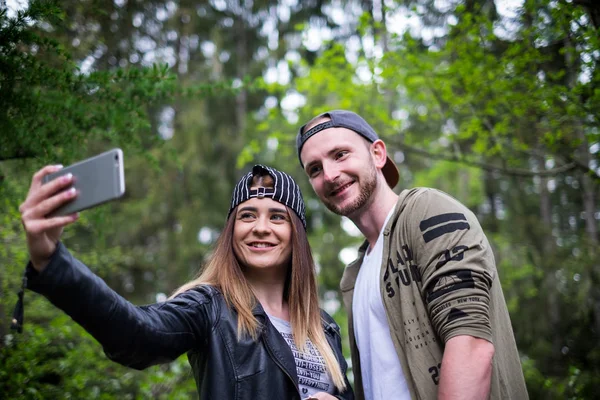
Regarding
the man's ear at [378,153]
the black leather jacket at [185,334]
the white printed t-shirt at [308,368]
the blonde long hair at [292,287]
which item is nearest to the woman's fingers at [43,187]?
the black leather jacket at [185,334]

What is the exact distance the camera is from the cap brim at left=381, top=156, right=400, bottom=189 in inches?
128

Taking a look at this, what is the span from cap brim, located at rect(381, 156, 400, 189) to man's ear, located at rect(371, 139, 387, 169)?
200 mm

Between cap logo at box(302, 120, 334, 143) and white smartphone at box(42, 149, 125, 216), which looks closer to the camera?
white smartphone at box(42, 149, 125, 216)

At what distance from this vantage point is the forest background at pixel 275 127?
3.51 metres

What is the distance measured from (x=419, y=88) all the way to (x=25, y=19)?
5891mm

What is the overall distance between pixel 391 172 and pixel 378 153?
1.01 ft

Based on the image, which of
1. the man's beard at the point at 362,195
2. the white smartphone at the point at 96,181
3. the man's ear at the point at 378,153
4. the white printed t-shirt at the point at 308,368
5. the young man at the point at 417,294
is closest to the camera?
the white smartphone at the point at 96,181

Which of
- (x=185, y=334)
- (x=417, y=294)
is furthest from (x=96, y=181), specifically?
(x=417, y=294)

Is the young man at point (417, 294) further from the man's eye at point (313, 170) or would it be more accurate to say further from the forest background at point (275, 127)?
the forest background at point (275, 127)

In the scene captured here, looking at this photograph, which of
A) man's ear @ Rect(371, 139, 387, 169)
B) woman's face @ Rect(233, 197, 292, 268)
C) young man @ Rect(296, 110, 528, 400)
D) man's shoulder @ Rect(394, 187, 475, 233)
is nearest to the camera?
young man @ Rect(296, 110, 528, 400)

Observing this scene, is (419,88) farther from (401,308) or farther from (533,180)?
(533,180)

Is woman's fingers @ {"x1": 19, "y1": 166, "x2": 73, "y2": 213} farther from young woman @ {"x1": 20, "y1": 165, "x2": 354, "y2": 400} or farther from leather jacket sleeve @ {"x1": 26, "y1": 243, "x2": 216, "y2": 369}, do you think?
leather jacket sleeve @ {"x1": 26, "y1": 243, "x2": 216, "y2": 369}

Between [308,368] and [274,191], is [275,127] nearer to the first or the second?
[274,191]

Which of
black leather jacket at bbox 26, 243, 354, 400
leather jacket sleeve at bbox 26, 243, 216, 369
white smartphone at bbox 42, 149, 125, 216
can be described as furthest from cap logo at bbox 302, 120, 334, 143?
white smartphone at bbox 42, 149, 125, 216
